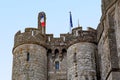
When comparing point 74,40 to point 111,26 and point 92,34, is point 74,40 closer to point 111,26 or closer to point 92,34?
point 92,34

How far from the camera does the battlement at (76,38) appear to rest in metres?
28.3

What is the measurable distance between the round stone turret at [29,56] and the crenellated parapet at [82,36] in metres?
1.89

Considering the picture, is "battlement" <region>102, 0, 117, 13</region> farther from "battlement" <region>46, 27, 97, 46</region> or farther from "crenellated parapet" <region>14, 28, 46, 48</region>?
"crenellated parapet" <region>14, 28, 46, 48</region>

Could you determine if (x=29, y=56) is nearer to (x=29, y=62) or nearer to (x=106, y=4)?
(x=29, y=62)

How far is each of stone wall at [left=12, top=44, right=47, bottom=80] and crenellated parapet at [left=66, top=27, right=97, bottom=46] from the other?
78.1 inches

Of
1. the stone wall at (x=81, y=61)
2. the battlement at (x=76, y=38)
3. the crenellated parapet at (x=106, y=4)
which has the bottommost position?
the stone wall at (x=81, y=61)

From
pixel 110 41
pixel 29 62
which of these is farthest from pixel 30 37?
pixel 110 41

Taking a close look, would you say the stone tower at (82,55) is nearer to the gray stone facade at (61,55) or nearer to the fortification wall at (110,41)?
the gray stone facade at (61,55)

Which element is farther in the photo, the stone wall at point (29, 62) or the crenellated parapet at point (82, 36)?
the crenellated parapet at point (82, 36)

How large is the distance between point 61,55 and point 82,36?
6.55 ft

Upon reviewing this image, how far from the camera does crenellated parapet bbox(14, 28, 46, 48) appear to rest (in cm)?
2853

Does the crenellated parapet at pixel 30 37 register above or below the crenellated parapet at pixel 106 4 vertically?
below

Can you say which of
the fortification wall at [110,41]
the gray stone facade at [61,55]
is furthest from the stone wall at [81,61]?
the fortification wall at [110,41]

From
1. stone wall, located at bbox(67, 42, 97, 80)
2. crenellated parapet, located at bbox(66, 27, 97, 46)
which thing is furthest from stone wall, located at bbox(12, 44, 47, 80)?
crenellated parapet, located at bbox(66, 27, 97, 46)
